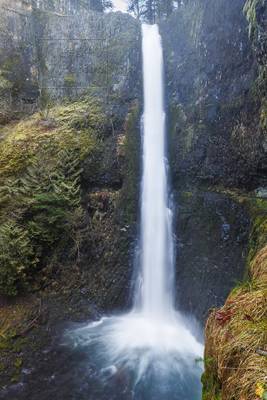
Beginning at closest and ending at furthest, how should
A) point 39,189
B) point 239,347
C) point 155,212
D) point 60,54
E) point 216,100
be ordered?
1. point 239,347
2. point 39,189
3. point 216,100
4. point 155,212
5. point 60,54

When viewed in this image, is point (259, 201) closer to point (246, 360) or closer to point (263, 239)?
point (263, 239)

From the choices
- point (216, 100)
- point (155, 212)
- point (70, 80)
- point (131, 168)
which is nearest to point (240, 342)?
point (155, 212)

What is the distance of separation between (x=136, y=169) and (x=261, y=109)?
14.3 feet

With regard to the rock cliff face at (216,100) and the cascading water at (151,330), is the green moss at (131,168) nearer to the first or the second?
the cascading water at (151,330)

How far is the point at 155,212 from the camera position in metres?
10.2

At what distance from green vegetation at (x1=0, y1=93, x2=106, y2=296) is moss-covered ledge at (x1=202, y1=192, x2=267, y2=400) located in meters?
6.54

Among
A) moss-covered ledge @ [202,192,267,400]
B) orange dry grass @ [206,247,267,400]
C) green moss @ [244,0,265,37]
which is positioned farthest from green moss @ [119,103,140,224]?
orange dry grass @ [206,247,267,400]

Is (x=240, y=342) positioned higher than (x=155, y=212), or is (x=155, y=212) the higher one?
(x=155, y=212)

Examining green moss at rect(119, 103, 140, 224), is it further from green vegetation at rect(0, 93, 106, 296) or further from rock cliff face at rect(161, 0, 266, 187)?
rock cliff face at rect(161, 0, 266, 187)

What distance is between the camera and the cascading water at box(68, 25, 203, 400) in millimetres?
6309

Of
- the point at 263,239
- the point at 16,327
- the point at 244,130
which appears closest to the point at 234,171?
the point at 244,130

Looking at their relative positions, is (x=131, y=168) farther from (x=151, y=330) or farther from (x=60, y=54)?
(x=60, y=54)

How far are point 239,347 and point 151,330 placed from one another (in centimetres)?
600

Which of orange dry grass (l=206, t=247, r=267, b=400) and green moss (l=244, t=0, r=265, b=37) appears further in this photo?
green moss (l=244, t=0, r=265, b=37)
